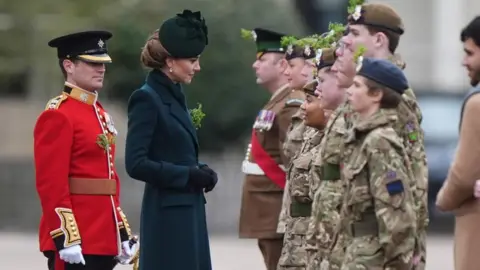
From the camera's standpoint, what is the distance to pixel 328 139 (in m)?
6.27

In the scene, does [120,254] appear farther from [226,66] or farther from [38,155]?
[226,66]

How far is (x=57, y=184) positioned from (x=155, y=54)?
891mm

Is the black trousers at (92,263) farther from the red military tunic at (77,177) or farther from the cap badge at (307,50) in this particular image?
the cap badge at (307,50)

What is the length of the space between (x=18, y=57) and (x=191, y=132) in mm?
12621

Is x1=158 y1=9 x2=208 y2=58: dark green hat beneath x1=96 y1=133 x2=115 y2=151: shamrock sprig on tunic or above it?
above

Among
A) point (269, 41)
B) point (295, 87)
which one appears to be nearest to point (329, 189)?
point (295, 87)

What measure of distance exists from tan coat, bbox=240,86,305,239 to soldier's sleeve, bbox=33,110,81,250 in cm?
223

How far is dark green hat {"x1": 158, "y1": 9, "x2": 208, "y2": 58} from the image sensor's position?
23.0 ft

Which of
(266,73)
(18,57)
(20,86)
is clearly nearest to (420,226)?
(266,73)

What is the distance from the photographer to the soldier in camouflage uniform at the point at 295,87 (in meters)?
8.26

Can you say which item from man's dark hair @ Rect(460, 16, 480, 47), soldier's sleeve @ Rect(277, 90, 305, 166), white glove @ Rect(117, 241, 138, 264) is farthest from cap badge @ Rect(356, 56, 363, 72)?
soldier's sleeve @ Rect(277, 90, 305, 166)

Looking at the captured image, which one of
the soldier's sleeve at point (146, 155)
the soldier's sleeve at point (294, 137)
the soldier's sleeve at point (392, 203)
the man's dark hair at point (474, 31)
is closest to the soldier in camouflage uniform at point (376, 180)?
the soldier's sleeve at point (392, 203)

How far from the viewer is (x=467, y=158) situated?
6.35 metres

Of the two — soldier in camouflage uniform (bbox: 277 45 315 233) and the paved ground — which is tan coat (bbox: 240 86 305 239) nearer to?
soldier in camouflage uniform (bbox: 277 45 315 233)
